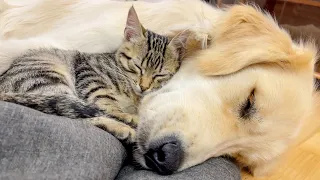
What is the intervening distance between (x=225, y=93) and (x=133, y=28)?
413mm

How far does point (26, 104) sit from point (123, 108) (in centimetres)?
31

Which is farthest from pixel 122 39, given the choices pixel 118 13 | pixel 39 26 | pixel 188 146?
pixel 188 146

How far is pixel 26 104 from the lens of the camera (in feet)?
3.52

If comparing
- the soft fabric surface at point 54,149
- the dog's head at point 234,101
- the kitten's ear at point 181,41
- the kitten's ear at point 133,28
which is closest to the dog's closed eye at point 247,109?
the dog's head at point 234,101

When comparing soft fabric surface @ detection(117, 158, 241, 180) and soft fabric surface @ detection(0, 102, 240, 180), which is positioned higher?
soft fabric surface @ detection(0, 102, 240, 180)

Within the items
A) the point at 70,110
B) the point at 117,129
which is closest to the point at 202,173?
the point at 117,129

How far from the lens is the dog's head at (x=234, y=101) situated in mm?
1052

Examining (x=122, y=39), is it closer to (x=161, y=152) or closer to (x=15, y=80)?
(x=15, y=80)

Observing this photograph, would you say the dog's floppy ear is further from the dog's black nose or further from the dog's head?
the dog's black nose

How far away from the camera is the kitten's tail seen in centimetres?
108

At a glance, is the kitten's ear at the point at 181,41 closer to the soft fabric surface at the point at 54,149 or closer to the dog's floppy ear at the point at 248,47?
the dog's floppy ear at the point at 248,47

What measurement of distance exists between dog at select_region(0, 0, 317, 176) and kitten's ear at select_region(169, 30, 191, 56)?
33 mm

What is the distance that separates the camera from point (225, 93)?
1.16m

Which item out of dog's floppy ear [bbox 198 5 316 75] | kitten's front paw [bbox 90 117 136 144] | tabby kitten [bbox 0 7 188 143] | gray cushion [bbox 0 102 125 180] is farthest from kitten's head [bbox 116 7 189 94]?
gray cushion [bbox 0 102 125 180]
